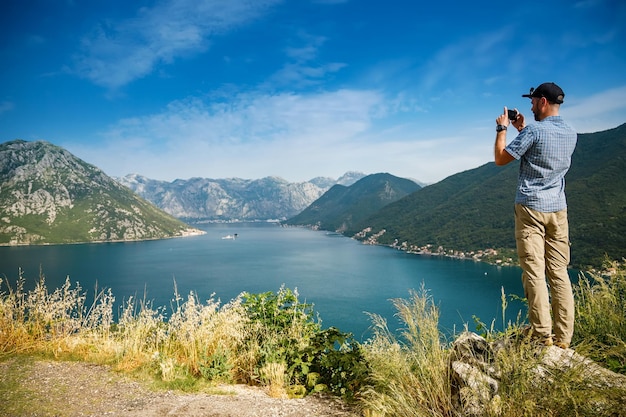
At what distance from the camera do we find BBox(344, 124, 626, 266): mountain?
94500 millimetres

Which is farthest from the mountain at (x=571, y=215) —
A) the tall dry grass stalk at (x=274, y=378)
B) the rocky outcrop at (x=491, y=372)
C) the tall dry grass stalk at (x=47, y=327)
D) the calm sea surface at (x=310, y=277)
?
the tall dry grass stalk at (x=47, y=327)

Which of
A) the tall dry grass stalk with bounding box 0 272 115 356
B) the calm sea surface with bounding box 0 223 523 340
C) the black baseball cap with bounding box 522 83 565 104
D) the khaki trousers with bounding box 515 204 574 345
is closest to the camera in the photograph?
the khaki trousers with bounding box 515 204 574 345

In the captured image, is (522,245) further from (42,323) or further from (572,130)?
(42,323)

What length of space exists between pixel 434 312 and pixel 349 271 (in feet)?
315

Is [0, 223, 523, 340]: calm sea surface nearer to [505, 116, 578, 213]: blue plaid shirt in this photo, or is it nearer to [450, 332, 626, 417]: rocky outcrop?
[450, 332, 626, 417]: rocky outcrop

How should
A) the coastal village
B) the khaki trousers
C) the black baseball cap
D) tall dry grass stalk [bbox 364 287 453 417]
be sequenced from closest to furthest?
tall dry grass stalk [bbox 364 287 453 417] → the khaki trousers → the black baseball cap → the coastal village

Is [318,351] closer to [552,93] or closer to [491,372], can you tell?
[491,372]

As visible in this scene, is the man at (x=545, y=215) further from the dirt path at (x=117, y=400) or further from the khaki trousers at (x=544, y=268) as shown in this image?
the dirt path at (x=117, y=400)

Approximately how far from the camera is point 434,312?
3643 mm

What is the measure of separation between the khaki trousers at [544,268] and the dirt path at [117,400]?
2152mm

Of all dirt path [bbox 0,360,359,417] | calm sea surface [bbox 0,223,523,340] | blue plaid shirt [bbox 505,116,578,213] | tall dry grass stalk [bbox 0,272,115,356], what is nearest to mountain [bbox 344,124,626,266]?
calm sea surface [bbox 0,223,523,340]

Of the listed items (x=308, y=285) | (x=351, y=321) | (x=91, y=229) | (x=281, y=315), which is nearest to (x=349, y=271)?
(x=308, y=285)

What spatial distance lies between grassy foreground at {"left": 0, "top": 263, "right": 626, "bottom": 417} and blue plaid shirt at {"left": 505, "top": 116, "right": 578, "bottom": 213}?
4.24 ft

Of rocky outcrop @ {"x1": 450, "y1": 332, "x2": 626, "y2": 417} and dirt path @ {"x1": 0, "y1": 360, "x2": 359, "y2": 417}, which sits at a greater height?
rocky outcrop @ {"x1": 450, "y1": 332, "x2": 626, "y2": 417}
